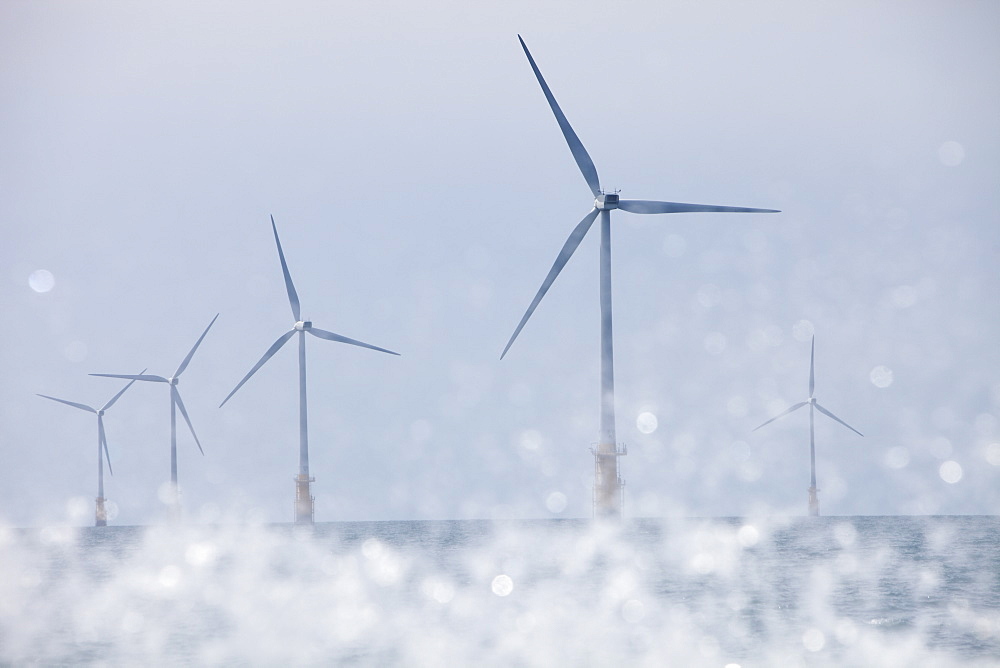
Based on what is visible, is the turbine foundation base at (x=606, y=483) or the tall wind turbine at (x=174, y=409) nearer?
the turbine foundation base at (x=606, y=483)

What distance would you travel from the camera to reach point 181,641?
4553 centimetres

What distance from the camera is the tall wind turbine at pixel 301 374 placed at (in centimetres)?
12350

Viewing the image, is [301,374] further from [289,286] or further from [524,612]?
[524,612]

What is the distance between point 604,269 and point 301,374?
256 feet

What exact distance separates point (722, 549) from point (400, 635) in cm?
7508

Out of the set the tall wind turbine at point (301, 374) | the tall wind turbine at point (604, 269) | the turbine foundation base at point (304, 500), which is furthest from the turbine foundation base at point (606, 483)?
the turbine foundation base at point (304, 500)

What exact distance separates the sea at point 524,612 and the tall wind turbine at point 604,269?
4.30m

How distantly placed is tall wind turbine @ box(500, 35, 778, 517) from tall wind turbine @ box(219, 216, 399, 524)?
51.2 meters

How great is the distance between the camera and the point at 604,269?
239 ft

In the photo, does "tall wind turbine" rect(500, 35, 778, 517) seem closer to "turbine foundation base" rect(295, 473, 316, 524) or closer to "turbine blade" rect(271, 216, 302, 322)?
"turbine blade" rect(271, 216, 302, 322)

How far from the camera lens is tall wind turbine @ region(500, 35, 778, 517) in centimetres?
7012

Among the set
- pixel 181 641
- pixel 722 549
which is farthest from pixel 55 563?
pixel 181 641

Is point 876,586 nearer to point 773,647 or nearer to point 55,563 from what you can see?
point 773,647

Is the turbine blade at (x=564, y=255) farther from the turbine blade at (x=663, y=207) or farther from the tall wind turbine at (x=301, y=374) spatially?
the tall wind turbine at (x=301, y=374)
